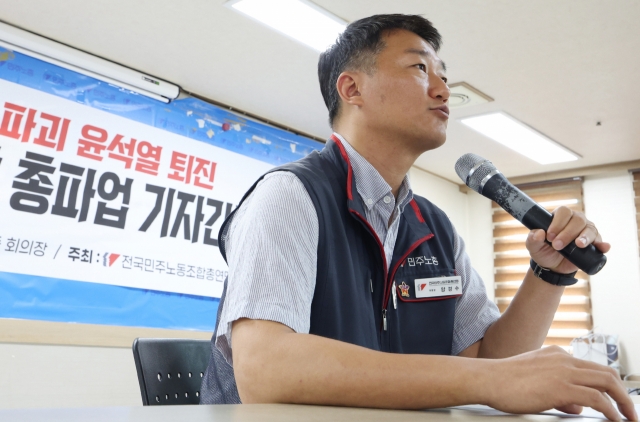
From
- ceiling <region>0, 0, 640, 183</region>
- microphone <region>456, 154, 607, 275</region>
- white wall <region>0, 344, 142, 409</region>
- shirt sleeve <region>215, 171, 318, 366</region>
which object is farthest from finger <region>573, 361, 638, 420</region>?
white wall <region>0, 344, 142, 409</region>

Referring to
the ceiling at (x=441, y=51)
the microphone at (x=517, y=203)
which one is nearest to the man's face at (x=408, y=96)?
the microphone at (x=517, y=203)

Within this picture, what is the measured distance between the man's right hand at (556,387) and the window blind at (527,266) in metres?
4.78

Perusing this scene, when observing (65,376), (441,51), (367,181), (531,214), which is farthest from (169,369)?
(441,51)

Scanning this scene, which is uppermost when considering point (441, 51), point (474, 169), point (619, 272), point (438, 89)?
point (441, 51)

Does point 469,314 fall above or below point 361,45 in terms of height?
below

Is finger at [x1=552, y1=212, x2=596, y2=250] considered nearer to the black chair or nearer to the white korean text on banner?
the black chair

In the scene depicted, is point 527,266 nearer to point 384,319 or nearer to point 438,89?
point 438,89

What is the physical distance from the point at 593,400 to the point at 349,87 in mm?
1063

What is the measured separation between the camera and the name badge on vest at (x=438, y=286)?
4.23ft

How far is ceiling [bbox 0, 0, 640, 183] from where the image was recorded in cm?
284

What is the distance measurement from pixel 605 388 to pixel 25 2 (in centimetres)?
309

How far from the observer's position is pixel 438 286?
1321 mm

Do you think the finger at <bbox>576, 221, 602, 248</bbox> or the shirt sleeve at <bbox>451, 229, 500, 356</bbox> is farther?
the shirt sleeve at <bbox>451, 229, 500, 356</bbox>

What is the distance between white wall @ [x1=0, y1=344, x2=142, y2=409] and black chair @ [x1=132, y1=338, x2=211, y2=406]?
198 centimetres
